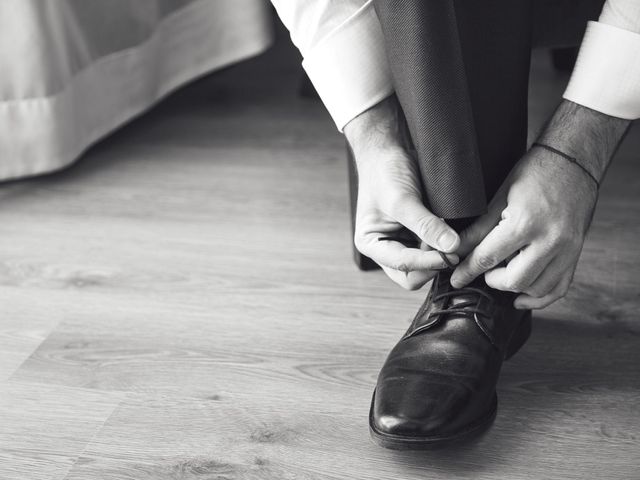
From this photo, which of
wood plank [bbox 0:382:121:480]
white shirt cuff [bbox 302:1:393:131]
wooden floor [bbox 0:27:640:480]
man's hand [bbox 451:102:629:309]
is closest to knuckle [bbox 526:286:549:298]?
man's hand [bbox 451:102:629:309]

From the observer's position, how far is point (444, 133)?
68cm

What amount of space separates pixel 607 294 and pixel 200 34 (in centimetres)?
94

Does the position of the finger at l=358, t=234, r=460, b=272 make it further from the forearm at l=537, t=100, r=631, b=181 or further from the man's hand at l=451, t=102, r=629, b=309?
the forearm at l=537, t=100, r=631, b=181

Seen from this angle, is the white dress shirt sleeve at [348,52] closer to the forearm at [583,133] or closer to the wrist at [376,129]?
the wrist at [376,129]

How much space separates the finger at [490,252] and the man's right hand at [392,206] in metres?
0.02

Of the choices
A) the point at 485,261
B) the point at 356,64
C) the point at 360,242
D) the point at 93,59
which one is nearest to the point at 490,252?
the point at 485,261

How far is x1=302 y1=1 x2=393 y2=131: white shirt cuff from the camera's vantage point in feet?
2.58

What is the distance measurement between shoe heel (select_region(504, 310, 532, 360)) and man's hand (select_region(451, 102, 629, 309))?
7 centimetres

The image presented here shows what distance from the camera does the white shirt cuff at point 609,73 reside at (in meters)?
0.70

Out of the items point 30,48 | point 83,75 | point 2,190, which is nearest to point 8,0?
point 30,48

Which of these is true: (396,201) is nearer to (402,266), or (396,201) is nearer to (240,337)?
(402,266)

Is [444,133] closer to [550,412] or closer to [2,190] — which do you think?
[550,412]

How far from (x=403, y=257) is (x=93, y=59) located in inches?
31.9

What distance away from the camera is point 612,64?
70 cm
